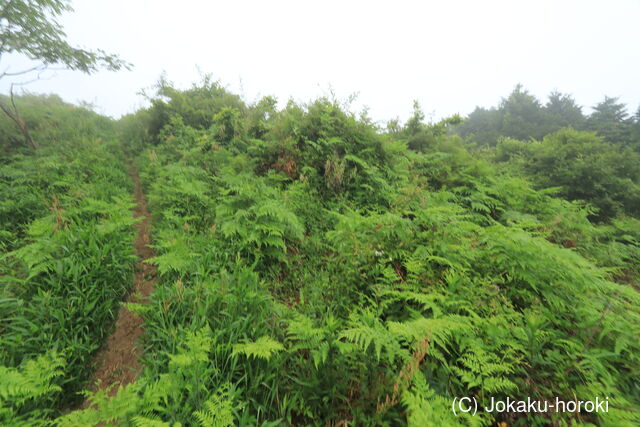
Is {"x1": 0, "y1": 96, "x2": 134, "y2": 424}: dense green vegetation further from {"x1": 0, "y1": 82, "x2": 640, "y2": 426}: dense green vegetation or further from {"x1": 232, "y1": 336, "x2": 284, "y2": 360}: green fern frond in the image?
{"x1": 232, "y1": 336, "x2": 284, "y2": 360}: green fern frond

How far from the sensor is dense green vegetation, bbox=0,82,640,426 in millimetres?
1953

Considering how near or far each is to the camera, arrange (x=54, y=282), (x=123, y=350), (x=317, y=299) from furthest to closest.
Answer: (x=317, y=299) → (x=54, y=282) → (x=123, y=350)

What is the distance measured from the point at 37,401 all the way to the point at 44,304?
123 cm

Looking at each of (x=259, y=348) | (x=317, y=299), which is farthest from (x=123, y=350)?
(x=317, y=299)

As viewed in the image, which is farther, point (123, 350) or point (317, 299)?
point (317, 299)

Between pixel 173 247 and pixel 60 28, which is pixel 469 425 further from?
pixel 60 28

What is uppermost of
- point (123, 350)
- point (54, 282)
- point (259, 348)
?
point (54, 282)

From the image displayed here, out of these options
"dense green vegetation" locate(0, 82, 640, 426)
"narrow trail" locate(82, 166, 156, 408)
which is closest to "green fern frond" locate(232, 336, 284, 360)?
"dense green vegetation" locate(0, 82, 640, 426)

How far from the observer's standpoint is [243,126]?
9234 millimetres

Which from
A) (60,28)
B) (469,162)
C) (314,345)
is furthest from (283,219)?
(60,28)

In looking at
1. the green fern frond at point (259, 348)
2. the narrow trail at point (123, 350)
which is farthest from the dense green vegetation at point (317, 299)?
the narrow trail at point (123, 350)

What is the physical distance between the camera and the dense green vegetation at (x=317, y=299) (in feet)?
6.41

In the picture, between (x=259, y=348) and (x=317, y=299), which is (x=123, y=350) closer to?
(x=259, y=348)

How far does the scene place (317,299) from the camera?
3.25 metres
